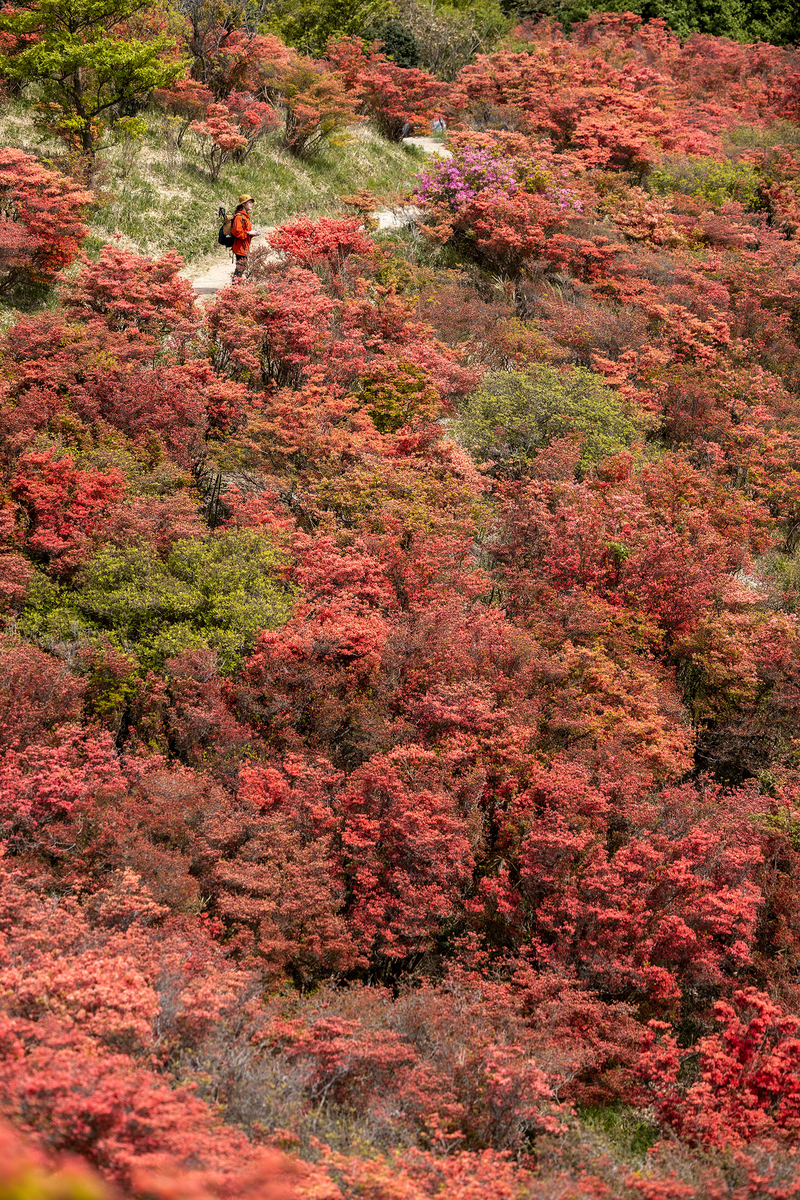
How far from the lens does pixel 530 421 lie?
1639 cm

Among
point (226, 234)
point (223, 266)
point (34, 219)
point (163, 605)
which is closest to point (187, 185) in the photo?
point (223, 266)

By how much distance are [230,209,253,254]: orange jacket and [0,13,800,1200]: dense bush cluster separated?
73cm

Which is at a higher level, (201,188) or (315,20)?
(315,20)

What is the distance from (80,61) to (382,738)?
1363 cm

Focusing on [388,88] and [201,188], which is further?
[388,88]

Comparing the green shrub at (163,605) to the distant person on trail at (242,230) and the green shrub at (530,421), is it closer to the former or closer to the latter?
the green shrub at (530,421)

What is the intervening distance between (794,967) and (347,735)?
17.8 ft

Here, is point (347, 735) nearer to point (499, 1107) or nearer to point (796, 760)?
point (499, 1107)

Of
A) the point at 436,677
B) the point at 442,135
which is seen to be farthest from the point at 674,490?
the point at 442,135

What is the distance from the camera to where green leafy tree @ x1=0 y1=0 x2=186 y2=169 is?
16.3m

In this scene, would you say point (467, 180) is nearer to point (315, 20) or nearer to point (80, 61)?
point (315, 20)

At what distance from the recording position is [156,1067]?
A: 6.33 m

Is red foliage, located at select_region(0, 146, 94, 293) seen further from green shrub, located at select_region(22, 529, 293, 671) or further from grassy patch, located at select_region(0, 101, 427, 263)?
green shrub, located at select_region(22, 529, 293, 671)

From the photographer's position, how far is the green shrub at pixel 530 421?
1638 cm
